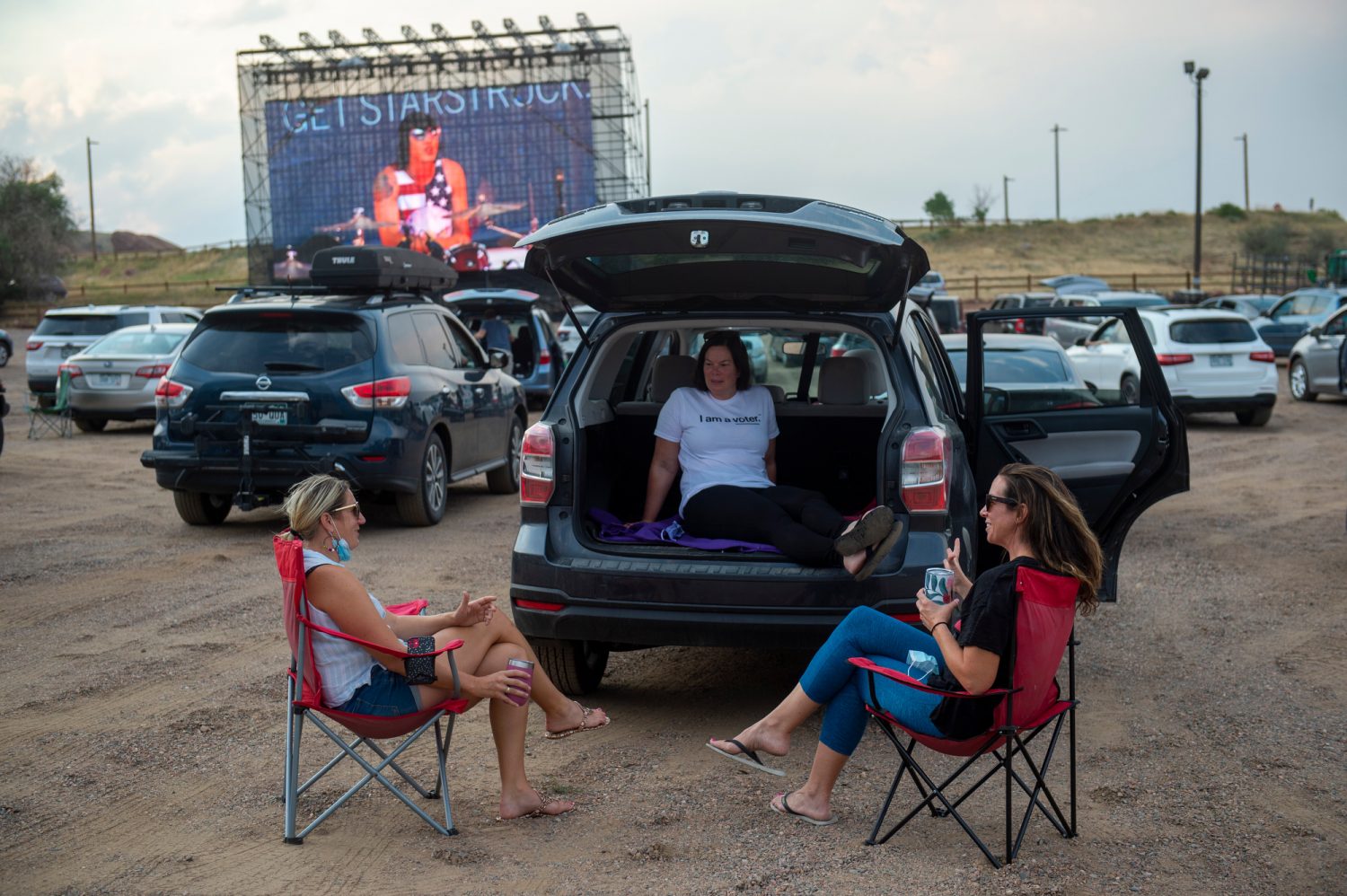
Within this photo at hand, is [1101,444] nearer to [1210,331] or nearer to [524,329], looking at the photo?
[1210,331]

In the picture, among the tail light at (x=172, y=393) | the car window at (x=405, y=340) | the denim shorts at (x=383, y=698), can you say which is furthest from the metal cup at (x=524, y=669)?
the tail light at (x=172, y=393)

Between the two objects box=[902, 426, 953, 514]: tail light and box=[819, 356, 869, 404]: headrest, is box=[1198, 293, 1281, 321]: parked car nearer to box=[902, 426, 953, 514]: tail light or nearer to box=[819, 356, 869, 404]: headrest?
box=[819, 356, 869, 404]: headrest

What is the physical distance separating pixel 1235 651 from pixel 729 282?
3045 millimetres

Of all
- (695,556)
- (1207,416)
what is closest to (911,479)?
(695,556)

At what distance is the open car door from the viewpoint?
636cm

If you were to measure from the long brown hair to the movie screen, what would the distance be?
4203 centimetres

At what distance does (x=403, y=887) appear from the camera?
12.8 feet

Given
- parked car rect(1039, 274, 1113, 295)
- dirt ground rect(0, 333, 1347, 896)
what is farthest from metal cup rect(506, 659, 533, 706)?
parked car rect(1039, 274, 1113, 295)

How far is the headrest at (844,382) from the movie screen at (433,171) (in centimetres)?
3980

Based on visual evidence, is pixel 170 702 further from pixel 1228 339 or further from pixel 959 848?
pixel 1228 339

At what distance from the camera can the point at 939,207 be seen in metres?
99.7

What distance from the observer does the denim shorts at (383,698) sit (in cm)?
421

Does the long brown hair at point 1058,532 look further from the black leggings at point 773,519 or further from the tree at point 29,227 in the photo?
the tree at point 29,227

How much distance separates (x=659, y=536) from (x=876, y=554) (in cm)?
110
